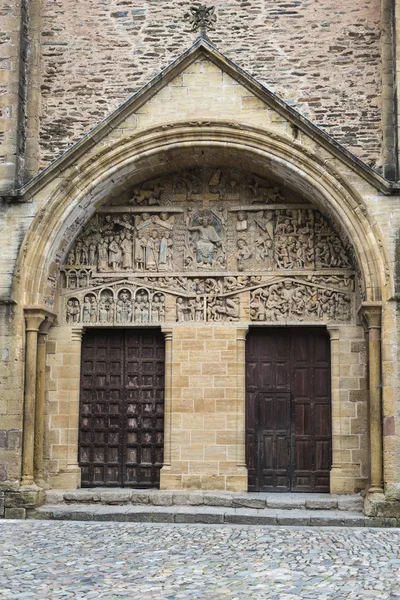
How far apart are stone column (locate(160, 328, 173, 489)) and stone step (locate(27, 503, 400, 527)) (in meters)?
0.83

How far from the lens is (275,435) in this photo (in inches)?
452

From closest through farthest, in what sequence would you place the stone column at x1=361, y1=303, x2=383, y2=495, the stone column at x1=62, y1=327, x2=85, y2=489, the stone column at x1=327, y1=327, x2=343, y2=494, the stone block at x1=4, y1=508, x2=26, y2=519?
the stone column at x1=361, y1=303, x2=383, y2=495 → the stone block at x1=4, y1=508, x2=26, y2=519 → the stone column at x1=327, y1=327, x2=343, y2=494 → the stone column at x1=62, y1=327, x2=85, y2=489

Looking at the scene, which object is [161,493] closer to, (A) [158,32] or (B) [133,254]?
(B) [133,254]

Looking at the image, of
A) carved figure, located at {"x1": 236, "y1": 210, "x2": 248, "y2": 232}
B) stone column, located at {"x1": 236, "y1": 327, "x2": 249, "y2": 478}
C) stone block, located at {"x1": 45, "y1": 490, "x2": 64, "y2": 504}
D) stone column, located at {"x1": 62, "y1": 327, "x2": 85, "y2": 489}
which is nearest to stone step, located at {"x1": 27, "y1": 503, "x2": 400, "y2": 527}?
stone block, located at {"x1": 45, "y1": 490, "x2": 64, "y2": 504}

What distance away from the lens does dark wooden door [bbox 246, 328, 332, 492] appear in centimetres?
1137

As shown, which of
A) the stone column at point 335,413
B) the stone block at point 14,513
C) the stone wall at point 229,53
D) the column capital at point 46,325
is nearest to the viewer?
the stone block at point 14,513

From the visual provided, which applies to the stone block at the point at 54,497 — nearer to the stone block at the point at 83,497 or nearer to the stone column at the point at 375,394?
the stone block at the point at 83,497

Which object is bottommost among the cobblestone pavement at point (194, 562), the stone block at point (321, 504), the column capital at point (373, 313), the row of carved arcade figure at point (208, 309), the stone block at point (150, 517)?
the cobblestone pavement at point (194, 562)

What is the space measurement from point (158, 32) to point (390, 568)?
8217 mm

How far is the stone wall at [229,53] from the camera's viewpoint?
11.5m

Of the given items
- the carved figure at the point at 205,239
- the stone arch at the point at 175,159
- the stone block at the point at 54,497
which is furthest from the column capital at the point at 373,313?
the stone block at the point at 54,497

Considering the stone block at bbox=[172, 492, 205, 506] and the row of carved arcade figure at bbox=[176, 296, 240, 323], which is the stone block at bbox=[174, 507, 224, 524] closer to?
the stone block at bbox=[172, 492, 205, 506]

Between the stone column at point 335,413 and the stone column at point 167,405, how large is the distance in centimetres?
224

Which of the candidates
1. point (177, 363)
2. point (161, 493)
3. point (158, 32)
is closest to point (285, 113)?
point (158, 32)
